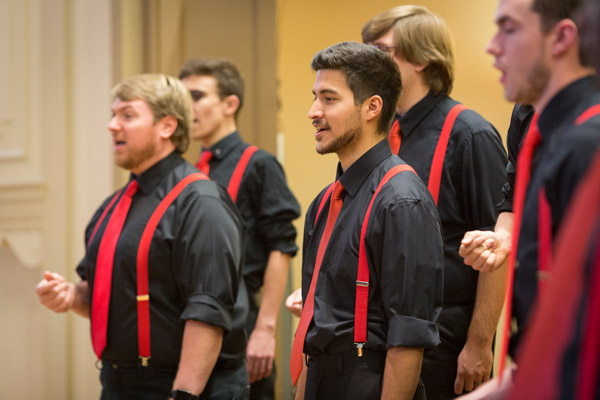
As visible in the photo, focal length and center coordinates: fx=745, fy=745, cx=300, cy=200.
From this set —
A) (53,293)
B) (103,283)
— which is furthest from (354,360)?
(53,293)

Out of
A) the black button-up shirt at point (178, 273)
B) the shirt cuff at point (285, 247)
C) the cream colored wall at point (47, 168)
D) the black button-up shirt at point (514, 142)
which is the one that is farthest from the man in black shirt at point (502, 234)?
the cream colored wall at point (47, 168)

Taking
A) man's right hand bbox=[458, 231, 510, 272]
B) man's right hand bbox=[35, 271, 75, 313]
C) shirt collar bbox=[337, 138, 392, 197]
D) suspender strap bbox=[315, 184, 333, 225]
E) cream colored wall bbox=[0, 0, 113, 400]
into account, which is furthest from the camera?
cream colored wall bbox=[0, 0, 113, 400]

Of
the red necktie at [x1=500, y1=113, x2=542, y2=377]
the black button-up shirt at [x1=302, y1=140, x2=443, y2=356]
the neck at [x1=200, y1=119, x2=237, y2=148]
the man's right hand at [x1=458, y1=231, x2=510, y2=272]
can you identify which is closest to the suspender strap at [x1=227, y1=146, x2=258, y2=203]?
the neck at [x1=200, y1=119, x2=237, y2=148]

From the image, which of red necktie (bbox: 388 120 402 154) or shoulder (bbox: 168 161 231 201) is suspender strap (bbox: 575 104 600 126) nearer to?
red necktie (bbox: 388 120 402 154)

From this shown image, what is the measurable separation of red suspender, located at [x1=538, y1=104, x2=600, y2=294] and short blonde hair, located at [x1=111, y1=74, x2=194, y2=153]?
1.98 m

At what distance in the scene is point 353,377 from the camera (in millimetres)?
2021

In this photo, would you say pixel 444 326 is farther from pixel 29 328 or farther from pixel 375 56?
pixel 29 328

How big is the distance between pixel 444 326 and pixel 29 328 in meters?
2.80

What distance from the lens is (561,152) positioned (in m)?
1.20

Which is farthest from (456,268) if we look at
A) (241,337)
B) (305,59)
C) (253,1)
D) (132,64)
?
(132,64)

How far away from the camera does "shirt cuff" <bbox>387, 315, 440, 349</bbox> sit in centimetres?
193

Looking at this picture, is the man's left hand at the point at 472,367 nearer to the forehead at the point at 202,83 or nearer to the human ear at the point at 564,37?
the human ear at the point at 564,37

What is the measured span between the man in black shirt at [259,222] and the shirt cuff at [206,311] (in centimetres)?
84

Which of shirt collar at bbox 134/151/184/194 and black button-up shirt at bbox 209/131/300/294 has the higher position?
shirt collar at bbox 134/151/184/194
